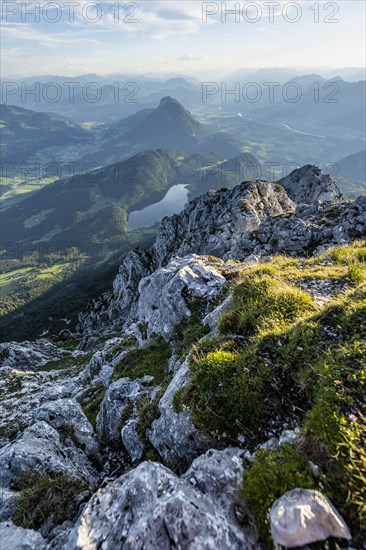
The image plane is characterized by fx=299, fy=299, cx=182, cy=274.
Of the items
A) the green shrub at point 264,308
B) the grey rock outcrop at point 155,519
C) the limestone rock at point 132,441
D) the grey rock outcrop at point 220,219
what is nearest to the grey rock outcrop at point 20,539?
the grey rock outcrop at point 155,519

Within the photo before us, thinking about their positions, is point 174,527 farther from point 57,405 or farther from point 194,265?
point 194,265

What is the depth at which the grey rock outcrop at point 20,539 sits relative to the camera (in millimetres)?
7621

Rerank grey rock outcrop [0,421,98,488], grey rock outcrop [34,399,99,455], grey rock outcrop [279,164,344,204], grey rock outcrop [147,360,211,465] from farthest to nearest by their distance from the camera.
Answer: grey rock outcrop [279,164,344,204], grey rock outcrop [34,399,99,455], grey rock outcrop [0,421,98,488], grey rock outcrop [147,360,211,465]

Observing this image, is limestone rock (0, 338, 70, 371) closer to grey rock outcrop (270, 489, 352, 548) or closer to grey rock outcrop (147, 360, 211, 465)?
grey rock outcrop (147, 360, 211, 465)

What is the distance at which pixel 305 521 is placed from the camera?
18.0 feet

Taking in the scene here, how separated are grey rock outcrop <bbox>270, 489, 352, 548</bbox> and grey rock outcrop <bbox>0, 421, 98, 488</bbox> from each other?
7880 mm

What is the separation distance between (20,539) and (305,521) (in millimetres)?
7333

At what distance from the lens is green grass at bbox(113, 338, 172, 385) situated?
744 inches

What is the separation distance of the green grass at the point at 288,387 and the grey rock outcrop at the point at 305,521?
0.25m

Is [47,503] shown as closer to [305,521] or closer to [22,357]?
[305,521]

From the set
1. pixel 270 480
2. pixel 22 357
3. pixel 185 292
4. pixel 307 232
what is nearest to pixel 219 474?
pixel 270 480

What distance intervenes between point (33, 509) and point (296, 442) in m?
7.90

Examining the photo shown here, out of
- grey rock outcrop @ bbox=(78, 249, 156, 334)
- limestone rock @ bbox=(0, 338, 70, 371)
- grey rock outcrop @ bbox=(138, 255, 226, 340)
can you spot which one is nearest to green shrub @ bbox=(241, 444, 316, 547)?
grey rock outcrop @ bbox=(138, 255, 226, 340)

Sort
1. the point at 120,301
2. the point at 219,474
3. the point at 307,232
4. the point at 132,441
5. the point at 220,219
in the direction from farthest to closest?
the point at 120,301
the point at 220,219
the point at 307,232
the point at 132,441
the point at 219,474
